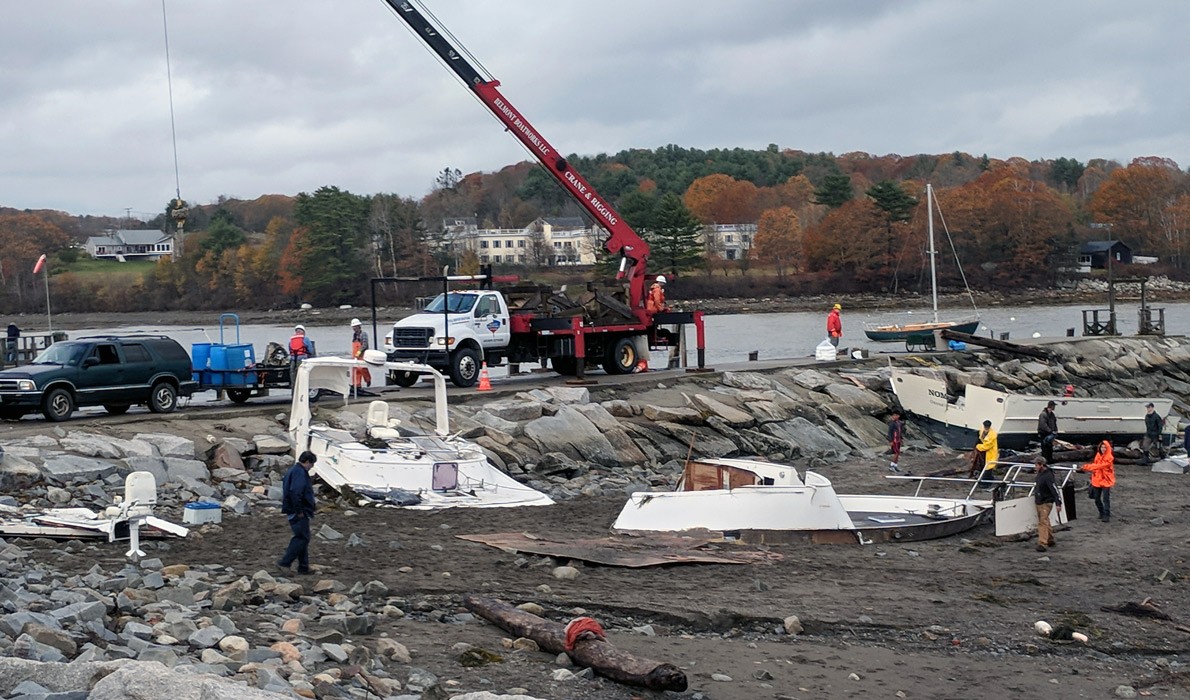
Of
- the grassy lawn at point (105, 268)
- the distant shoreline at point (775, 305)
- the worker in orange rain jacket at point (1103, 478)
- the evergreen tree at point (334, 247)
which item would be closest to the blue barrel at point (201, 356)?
the worker in orange rain jacket at point (1103, 478)

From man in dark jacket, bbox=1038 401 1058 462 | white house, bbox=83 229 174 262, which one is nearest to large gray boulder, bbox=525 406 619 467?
man in dark jacket, bbox=1038 401 1058 462

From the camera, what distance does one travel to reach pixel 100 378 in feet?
74.4

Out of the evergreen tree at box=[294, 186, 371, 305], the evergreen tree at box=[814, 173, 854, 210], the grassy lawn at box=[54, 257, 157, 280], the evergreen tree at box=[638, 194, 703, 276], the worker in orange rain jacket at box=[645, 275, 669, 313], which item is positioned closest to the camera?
the worker in orange rain jacket at box=[645, 275, 669, 313]

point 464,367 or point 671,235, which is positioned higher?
point 671,235

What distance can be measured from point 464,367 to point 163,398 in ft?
23.7

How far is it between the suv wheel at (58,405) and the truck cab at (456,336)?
7689 millimetres

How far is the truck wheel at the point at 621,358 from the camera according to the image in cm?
3238

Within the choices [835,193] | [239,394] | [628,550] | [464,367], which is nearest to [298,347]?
[239,394]

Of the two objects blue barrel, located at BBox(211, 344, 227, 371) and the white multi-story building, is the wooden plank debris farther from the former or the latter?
the white multi-story building

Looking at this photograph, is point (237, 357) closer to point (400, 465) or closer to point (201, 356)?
point (201, 356)

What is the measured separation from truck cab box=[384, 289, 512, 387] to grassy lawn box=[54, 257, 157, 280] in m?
87.2

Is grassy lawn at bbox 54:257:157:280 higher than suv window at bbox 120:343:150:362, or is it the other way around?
grassy lawn at bbox 54:257:157:280

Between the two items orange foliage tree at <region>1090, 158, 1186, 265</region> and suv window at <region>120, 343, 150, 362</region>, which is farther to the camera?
orange foliage tree at <region>1090, 158, 1186, 265</region>

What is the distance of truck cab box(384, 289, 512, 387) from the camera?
28.4 m
